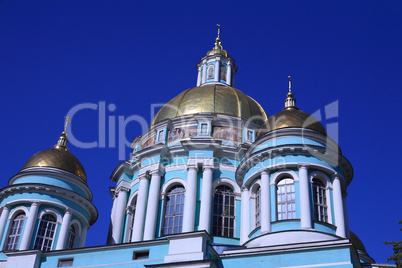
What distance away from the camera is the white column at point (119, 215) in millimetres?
28156

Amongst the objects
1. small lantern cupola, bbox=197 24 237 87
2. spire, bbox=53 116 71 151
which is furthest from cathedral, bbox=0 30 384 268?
small lantern cupola, bbox=197 24 237 87

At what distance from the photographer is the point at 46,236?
26109 millimetres

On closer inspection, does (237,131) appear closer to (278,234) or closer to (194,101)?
(194,101)

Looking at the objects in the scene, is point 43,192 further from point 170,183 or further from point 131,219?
point 170,183

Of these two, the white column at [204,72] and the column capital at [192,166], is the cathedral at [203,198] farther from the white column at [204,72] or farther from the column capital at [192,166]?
the white column at [204,72]

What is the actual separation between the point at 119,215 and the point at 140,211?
6.26 feet

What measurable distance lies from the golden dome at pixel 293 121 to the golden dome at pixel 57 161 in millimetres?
9908

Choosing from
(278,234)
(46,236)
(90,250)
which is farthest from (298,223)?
(46,236)

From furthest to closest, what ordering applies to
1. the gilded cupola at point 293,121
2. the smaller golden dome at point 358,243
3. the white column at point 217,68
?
the white column at point 217,68 < the smaller golden dome at point 358,243 < the gilded cupola at point 293,121

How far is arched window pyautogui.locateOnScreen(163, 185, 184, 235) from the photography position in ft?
88.8

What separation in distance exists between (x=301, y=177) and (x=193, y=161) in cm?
745

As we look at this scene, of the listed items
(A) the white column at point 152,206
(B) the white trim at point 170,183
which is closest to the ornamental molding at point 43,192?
(A) the white column at point 152,206

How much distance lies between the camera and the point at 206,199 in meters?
26.9

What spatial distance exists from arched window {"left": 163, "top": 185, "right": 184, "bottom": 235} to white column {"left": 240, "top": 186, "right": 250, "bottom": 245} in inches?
148
